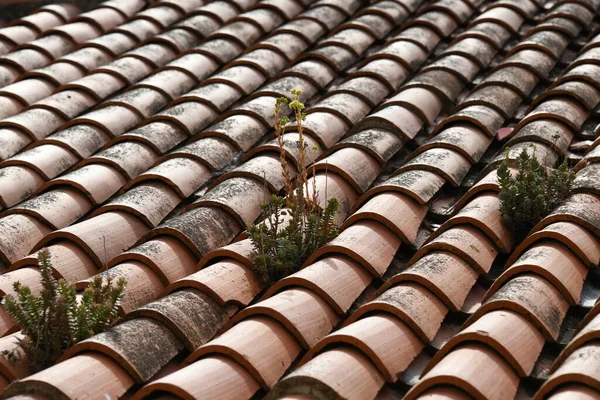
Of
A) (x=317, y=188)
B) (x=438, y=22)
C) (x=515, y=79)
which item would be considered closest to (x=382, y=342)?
(x=317, y=188)

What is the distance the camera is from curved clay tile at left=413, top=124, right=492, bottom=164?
13.7 feet

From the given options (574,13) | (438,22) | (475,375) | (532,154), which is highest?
(574,13)

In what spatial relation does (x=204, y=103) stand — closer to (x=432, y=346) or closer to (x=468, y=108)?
(x=468, y=108)

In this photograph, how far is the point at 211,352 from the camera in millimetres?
2895

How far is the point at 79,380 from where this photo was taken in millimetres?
2723

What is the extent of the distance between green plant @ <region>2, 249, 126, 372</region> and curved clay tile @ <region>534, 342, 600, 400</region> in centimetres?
143

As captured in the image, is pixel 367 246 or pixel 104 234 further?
pixel 104 234

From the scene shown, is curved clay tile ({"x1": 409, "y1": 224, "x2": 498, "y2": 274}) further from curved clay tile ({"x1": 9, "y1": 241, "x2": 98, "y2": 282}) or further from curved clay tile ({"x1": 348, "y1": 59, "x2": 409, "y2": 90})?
curved clay tile ({"x1": 348, "y1": 59, "x2": 409, "y2": 90})

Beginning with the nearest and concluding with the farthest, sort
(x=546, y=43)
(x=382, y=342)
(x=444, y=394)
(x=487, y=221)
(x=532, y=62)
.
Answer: (x=444, y=394)
(x=382, y=342)
(x=487, y=221)
(x=532, y=62)
(x=546, y=43)

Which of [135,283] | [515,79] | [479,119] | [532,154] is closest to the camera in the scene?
[135,283]

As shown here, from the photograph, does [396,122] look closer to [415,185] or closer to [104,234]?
[415,185]

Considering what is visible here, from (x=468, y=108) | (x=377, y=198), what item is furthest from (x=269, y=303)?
(x=468, y=108)

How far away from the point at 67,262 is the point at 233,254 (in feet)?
2.27

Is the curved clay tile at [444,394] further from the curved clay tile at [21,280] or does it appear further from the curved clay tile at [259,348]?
the curved clay tile at [21,280]
